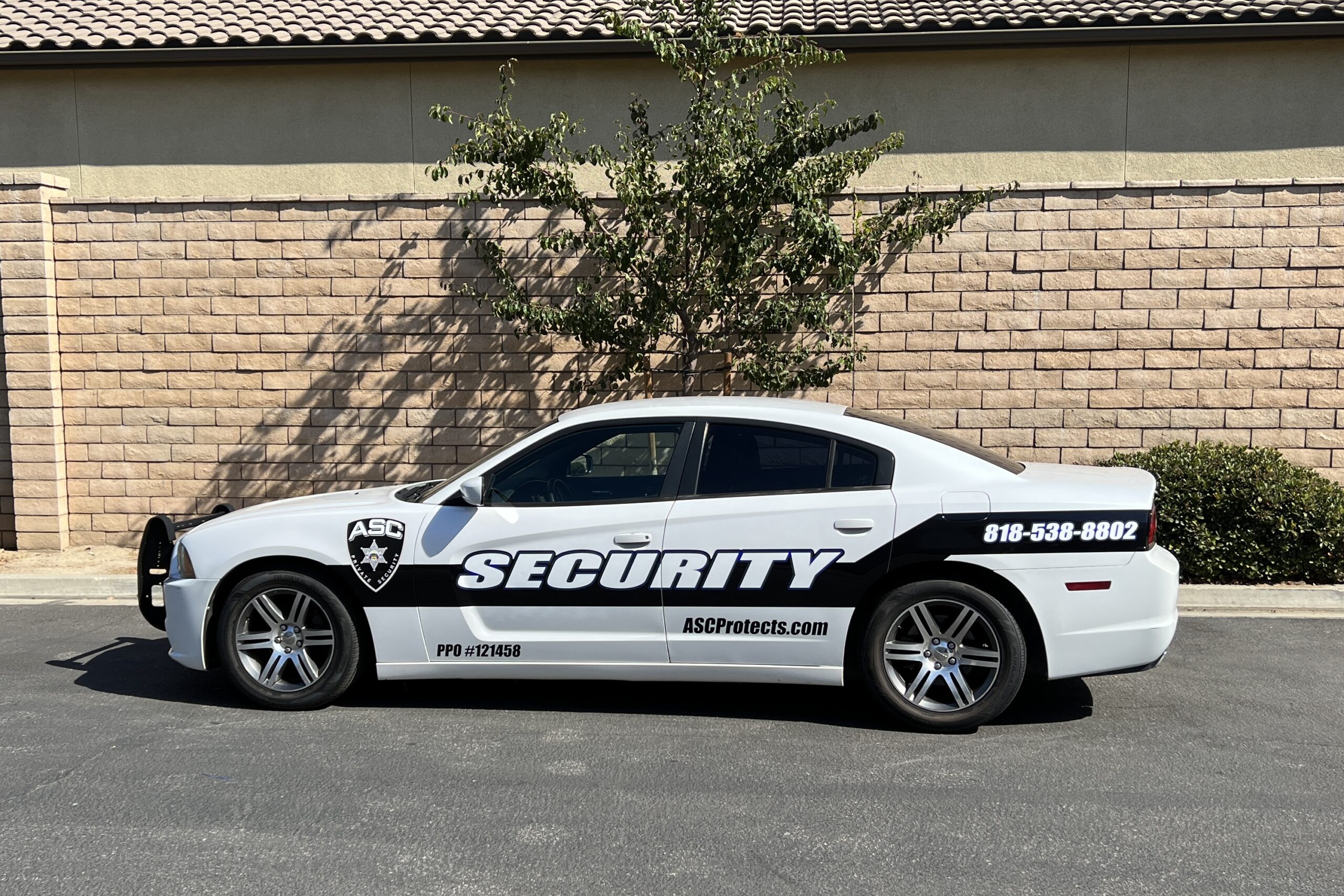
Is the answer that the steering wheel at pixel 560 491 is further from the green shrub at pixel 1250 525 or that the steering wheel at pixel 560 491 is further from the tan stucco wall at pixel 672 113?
the tan stucco wall at pixel 672 113

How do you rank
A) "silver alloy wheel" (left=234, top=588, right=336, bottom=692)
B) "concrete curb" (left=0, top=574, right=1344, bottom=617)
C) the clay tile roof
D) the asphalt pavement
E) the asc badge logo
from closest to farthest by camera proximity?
the asphalt pavement < the asc badge logo < "silver alloy wheel" (left=234, top=588, right=336, bottom=692) < "concrete curb" (left=0, top=574, right=1344, bottom=617) < the clay tile roof

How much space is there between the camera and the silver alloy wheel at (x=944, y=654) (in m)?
5.59

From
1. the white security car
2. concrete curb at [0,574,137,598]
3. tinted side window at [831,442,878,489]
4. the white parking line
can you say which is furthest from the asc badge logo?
concrete curb at [0,574,137,598]

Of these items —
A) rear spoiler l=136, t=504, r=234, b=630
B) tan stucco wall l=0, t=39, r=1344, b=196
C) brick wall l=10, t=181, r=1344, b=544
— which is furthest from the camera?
tan stucco wall l=0, t=39, r=1344, b=196

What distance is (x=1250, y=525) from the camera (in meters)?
8.55

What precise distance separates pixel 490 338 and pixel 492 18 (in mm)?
3105

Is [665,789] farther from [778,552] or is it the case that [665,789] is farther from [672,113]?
[672,113]

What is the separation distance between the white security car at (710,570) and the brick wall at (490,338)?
3984mm

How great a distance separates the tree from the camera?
29.0ft

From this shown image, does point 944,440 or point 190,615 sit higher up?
point 944,440

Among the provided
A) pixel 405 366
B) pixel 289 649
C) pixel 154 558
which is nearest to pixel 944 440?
pixel 289 649

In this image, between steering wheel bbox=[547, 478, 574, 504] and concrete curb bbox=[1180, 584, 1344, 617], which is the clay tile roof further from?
steering wheel bbox=[547, 478, 574, 504]

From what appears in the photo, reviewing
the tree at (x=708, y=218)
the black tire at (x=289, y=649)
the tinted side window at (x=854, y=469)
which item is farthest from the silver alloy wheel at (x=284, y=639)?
the tree at (x=708, y=218)

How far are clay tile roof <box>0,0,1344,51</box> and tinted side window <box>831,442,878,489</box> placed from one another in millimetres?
5146
